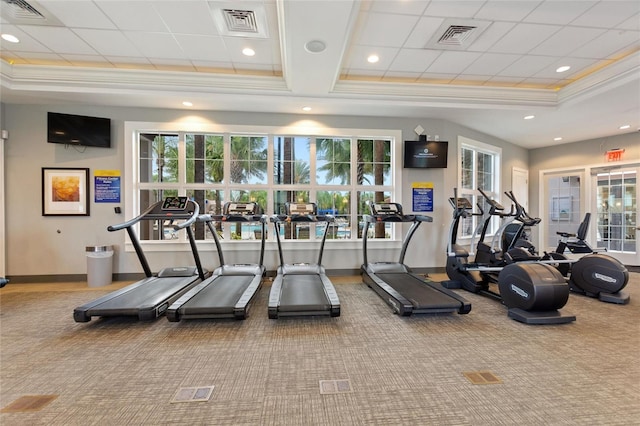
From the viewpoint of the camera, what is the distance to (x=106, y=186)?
4707 mm

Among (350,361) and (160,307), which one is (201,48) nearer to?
(160,307)

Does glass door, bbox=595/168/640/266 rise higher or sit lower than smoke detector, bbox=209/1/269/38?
lower

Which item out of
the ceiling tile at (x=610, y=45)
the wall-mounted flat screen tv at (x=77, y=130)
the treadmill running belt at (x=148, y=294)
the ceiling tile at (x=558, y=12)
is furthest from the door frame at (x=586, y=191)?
the wall-mounted flat screen tv at (x=77, y=130)

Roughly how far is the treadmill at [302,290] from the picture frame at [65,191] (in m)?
3.45

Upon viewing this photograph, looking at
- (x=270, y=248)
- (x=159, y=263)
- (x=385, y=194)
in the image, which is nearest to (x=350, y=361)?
(x=270, y=248)

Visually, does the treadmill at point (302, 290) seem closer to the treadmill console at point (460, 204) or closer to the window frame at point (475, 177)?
the treadmill console at point (460, 204)

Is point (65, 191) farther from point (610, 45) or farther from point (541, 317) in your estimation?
point (610, 45)

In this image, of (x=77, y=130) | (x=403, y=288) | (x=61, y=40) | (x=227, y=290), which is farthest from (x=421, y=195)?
(x=77, y=130)

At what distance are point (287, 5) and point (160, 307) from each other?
11.3 ft

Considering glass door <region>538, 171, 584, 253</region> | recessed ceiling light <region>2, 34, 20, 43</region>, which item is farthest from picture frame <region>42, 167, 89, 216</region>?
glass door <region>538, 171, 584, 253</region>

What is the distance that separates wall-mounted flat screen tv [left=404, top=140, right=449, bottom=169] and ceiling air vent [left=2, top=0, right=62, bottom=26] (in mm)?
5219

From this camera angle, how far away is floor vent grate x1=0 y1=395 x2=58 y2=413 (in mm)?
1669

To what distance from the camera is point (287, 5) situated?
8.32 feet

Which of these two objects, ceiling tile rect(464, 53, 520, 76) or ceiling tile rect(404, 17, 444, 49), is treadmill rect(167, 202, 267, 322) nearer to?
ceiling tile rect(404, 17, 444, 49)
